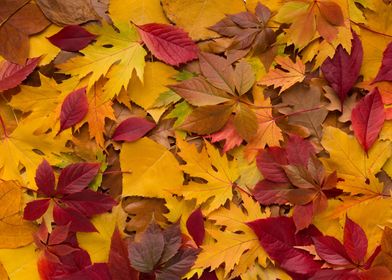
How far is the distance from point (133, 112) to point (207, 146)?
124 mm

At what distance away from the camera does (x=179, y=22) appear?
809mm

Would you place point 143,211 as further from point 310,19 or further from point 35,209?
point 310,19

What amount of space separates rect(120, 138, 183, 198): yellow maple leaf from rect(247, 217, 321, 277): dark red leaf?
0.13 meters

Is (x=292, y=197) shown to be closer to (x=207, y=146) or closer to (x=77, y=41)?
(x=207, y=146)

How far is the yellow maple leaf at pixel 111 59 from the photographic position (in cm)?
79

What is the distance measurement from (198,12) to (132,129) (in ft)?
0.65

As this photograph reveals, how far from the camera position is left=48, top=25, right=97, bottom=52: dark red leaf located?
0.80m

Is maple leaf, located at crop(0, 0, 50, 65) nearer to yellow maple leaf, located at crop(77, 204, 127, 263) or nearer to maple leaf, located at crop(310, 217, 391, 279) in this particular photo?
yellow maple leaf, located at crop(77, 204, 127, 263)

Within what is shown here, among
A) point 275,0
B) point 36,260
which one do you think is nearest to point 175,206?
point 36,260

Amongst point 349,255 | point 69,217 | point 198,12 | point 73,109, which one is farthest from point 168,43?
point 349,255

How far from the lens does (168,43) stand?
80 cm

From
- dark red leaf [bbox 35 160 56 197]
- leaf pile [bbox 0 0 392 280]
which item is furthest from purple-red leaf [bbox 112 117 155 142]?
dark red leaf [bbox 35 160 56 197]

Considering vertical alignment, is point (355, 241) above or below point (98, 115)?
below

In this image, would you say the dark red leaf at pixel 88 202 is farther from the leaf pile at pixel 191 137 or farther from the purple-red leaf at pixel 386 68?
the purple-red leaf at pixel 386 68
